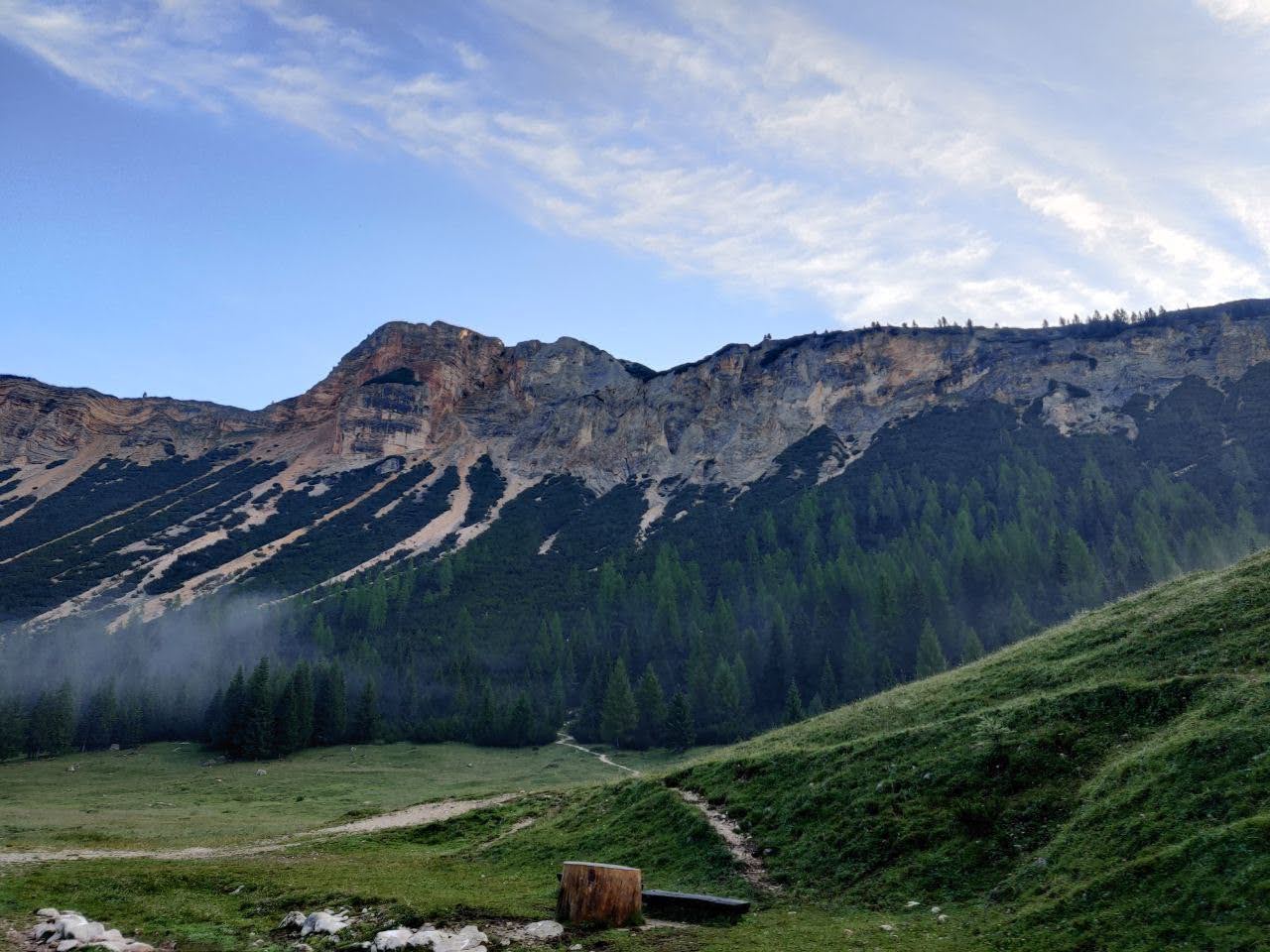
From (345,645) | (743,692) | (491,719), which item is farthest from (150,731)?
(743,692)

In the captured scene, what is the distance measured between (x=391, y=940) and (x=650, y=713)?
7894cm

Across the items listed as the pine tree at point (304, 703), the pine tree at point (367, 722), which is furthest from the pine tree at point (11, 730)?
the pine tree at point (367, 722)

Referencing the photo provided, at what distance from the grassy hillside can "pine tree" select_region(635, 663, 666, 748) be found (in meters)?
61.5

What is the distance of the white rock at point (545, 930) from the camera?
1587cm

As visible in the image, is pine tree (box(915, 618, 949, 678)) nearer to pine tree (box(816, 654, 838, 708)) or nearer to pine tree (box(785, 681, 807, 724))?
pine tree (box(816, 654, 838, 708))

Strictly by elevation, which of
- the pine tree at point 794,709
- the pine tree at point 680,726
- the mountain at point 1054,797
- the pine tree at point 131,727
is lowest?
the pine tree at point 131,727

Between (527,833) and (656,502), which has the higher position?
(656,502)

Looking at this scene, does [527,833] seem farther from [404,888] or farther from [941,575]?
[941,575]

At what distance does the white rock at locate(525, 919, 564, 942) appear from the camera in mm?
15868

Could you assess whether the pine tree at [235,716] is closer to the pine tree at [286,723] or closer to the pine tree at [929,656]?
the pine tree at [286,723]

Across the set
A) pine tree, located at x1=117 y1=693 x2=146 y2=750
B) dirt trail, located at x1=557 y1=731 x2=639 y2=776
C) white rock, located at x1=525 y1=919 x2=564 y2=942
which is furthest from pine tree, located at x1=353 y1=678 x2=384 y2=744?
white rock, located at x1=525 y1=919 x2=564 y2=942

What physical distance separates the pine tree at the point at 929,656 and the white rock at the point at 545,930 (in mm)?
74122

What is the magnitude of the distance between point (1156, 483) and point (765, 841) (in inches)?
5448

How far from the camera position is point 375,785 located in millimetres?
64812
